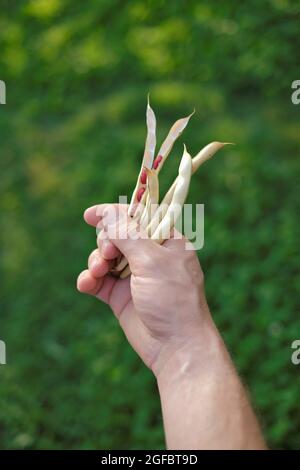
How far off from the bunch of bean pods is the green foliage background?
1.23m

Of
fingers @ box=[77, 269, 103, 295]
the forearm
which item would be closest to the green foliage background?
fingers @ box=[77, 269, 103, 295]

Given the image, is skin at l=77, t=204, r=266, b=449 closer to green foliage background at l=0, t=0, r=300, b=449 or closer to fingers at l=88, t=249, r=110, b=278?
fingers at l=88, t=249, r=110, b=278

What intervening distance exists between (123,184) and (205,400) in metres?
2.11

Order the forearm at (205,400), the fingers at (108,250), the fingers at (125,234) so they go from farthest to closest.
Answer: the fingers at (108,250)
the fingers at (125,234)
the forearm at (205,400)

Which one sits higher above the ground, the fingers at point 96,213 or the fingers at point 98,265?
the fingers at point 96,213

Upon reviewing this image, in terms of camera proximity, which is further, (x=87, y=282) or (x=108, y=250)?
(x=87, y=282)

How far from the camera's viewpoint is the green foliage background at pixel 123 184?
283 centimetres

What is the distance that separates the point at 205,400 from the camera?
147cm

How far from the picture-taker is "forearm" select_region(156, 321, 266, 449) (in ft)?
4.58

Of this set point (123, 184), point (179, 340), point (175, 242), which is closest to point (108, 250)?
point (175, 242)

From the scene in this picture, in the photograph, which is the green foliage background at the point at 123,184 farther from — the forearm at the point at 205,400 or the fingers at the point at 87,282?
the forearm at the point at 205,400

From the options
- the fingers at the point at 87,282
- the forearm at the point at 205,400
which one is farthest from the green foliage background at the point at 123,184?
the forearm at the point at 205,400

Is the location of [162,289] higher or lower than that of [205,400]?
higher

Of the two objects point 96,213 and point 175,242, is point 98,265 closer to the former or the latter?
point 96,213
